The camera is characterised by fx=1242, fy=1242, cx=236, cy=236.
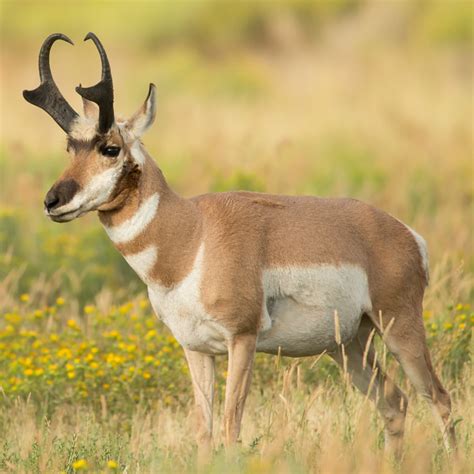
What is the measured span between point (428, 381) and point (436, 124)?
12837 mm

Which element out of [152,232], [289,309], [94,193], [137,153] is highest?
[137,153]

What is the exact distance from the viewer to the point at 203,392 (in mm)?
6594

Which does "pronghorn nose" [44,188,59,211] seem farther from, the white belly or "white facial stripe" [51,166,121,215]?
the white belly

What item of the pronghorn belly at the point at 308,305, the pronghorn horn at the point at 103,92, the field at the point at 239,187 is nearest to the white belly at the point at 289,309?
the pronghorn belly at the point at 308,305

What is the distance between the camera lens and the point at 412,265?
22.3ft

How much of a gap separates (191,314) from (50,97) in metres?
1.32

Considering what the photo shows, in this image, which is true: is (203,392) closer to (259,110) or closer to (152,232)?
(152,232)

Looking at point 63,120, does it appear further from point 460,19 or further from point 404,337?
point 460,19

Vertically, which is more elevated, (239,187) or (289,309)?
(289,309)

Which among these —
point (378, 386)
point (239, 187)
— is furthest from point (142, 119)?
point (239, 187)

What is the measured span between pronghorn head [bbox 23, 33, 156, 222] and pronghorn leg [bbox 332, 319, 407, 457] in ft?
5.52

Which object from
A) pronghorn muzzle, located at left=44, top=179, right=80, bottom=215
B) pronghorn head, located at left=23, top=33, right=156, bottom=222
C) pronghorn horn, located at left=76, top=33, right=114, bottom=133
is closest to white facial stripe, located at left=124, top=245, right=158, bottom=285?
pronghorn head, located at left=23, top=33, right=156, bottom=222

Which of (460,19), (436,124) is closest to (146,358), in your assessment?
(436,124)

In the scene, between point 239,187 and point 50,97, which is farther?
point 239,187
